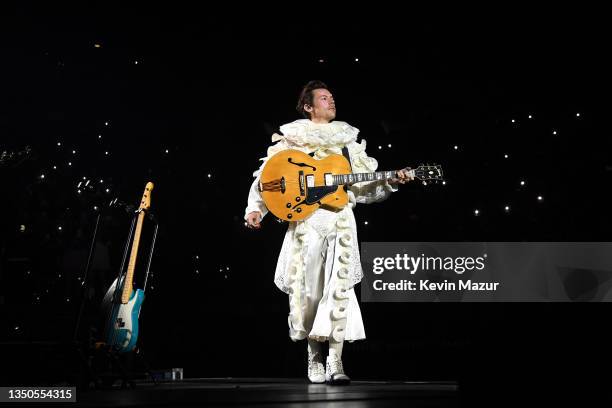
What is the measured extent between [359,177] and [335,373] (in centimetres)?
84

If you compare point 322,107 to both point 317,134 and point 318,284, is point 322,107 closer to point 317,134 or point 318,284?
point 317,134

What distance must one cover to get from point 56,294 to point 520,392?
4953mm

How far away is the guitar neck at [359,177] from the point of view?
143 inches

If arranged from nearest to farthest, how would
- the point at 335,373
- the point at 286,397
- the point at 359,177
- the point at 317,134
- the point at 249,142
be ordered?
1. the point at 286,397
2. the point at 335,373
3. the point at 359,177
4. the point at 317,134
5. the point at 249,142

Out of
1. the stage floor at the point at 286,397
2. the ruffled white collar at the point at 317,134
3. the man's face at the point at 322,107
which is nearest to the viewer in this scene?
the stage floor at the point at 286,397

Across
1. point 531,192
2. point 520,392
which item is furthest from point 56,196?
point 520,392

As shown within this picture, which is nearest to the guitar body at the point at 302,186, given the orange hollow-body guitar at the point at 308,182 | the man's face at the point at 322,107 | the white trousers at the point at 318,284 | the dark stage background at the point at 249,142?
the orange hollow-body guitar at the point at 308,182

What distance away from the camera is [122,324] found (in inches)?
151

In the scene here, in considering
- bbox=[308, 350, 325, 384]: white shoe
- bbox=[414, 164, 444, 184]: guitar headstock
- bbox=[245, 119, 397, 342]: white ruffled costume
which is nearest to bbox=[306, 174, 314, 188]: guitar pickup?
bbox=[245, 119, 397, 342]: white ruffled costume

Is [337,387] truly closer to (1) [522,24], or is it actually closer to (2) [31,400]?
(2) [31,400]

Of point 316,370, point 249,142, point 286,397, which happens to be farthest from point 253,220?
point 249,142

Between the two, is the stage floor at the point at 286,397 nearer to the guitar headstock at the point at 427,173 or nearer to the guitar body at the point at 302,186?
the guitar body at the point at 302,186

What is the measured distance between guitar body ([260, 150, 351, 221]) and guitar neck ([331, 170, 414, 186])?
3cm

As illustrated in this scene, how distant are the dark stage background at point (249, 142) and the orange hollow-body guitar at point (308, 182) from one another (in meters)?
1.64
